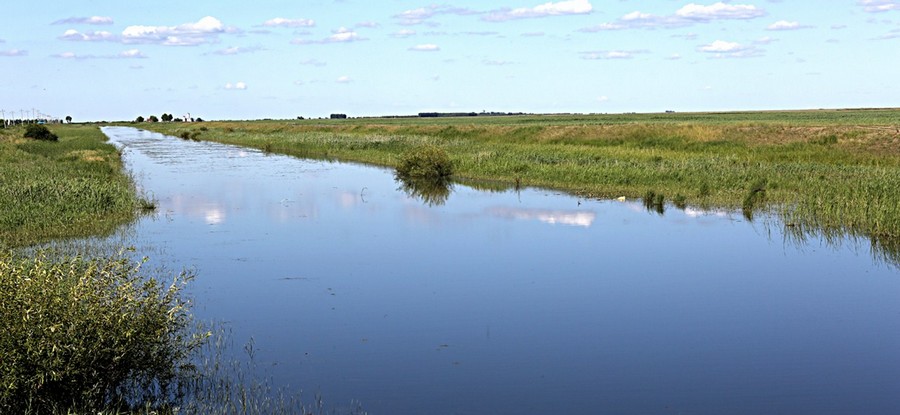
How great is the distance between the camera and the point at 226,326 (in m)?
11.3

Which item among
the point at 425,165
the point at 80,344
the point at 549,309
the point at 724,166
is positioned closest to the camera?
the point at 80,344

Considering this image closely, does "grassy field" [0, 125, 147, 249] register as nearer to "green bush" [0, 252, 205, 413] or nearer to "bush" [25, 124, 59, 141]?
"green bush" [0, 252, 205, 413]

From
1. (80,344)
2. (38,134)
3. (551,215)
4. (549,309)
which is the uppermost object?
(38,134)

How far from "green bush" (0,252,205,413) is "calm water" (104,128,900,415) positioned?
5.07ft

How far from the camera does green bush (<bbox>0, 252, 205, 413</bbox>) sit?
7.18 meters

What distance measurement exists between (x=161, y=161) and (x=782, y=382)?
44.6m

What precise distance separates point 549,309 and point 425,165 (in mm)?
22606

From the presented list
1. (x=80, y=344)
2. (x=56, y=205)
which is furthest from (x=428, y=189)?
(x=80, y=344)

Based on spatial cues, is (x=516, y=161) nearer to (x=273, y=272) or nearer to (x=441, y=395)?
(x=273, y=272)

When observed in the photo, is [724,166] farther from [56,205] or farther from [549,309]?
[56,205]

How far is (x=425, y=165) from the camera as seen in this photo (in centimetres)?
3481

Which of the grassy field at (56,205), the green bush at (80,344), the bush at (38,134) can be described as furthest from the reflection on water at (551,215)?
the bush at (38,134)

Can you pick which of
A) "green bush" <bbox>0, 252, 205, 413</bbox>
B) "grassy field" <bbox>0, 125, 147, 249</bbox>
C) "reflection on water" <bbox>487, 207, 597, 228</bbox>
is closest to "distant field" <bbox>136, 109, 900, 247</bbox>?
"reflection on water" <bbox>487, 207, 597, 228</bbox>

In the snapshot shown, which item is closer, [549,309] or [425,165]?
[549,309]
